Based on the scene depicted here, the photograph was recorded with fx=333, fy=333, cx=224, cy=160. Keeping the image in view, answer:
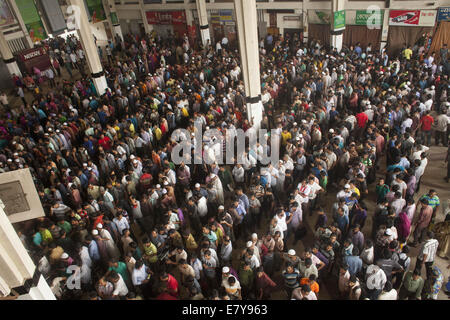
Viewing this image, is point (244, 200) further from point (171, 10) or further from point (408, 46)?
point (171, 10)

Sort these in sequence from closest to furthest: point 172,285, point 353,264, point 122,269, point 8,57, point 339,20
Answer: point 353,264, point 172,285, point 122,269, point 339,20, point 8,57

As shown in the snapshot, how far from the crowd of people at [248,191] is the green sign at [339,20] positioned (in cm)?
230

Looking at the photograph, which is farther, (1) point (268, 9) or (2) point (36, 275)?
(1) point (268, 9)

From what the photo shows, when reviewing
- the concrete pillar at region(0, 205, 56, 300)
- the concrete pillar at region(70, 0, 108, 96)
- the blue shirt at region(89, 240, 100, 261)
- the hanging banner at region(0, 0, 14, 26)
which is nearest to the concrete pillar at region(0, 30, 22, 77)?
the hanging banner at region(0, 0, 14, 26)

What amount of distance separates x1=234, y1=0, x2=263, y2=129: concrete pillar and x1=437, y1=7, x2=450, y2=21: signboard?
27.1 feet

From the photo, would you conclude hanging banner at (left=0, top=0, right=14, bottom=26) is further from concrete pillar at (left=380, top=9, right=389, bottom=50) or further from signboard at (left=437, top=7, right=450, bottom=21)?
signboard at (left=437, top=7, right=450, bottom=21)

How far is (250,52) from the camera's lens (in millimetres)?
9289

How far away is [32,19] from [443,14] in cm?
1988

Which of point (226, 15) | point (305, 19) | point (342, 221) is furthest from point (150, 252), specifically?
point (226, 15)

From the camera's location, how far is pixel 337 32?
14820 mm

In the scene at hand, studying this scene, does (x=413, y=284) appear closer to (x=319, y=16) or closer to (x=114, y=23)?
(x=319, y=16)

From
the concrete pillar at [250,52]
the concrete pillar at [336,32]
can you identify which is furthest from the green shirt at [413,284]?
the concrete pillar at [336,32]
